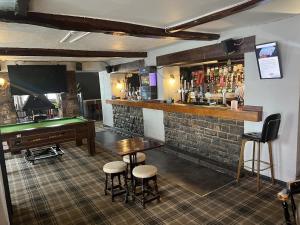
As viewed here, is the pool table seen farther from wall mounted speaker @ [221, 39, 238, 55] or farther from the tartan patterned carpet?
wall mounted speaker @ [221, 39, 238, 55]

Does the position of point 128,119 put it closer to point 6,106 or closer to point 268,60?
point 6,106

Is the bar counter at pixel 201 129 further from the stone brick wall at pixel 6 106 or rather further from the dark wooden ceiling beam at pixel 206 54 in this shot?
the stone brick wall at pixel 6 106

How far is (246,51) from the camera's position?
4.08 metres

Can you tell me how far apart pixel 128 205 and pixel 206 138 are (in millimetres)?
2508

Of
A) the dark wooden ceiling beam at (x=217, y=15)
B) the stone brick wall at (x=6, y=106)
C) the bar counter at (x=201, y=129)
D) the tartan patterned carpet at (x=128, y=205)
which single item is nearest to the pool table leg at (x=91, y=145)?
the tartan patterned carpet at (x=128, y=205)

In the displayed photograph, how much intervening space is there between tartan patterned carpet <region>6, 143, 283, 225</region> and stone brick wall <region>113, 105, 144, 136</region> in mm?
3184

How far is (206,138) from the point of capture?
518cm

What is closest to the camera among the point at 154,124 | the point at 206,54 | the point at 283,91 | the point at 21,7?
the point at 21,7

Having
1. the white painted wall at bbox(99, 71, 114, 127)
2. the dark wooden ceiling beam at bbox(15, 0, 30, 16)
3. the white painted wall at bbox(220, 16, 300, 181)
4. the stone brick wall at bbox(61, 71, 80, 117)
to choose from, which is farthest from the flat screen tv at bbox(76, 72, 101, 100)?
the dark wooden ceiling beam at bbox(15, 0, 30, 16)

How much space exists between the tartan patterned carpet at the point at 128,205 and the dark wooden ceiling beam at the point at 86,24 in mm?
2699

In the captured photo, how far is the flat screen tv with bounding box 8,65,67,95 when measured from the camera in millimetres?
7332

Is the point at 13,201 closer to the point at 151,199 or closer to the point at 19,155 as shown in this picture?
the point at 151,199

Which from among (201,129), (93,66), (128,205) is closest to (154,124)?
(201,129)

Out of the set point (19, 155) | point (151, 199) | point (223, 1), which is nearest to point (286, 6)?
point (223, 1)
